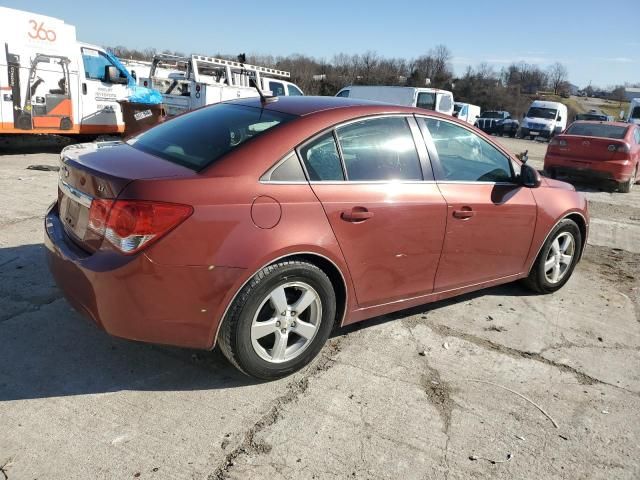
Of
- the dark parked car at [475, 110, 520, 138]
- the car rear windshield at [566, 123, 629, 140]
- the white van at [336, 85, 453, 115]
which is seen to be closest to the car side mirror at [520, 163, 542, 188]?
the car rear windshield at [566, 123, 629, 140]

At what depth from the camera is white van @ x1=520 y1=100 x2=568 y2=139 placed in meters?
32.5

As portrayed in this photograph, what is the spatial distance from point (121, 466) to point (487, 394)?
2.09 m

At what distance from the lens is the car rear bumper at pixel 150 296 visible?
263 centimetres

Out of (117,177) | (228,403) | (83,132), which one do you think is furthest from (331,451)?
(83,132)

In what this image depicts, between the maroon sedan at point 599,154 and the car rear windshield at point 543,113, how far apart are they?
74.1 feet

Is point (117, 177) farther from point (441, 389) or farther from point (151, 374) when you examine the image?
point (441, 389)

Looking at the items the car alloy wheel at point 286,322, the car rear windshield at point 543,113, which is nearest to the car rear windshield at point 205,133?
the car alloy wheel at point 286,322

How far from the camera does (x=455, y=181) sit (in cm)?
381

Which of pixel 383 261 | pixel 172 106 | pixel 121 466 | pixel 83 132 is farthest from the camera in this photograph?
pixel 172 106

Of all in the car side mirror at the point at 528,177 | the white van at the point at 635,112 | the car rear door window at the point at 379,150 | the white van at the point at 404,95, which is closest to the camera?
the car rear door window at the point at 379,150

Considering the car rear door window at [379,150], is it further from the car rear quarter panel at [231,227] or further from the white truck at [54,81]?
the white truck at [54,81]

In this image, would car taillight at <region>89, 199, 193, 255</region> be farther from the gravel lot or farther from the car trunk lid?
the gravel lot

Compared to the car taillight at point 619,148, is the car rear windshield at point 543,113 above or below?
above

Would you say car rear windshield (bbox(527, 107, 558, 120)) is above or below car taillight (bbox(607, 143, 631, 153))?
above
